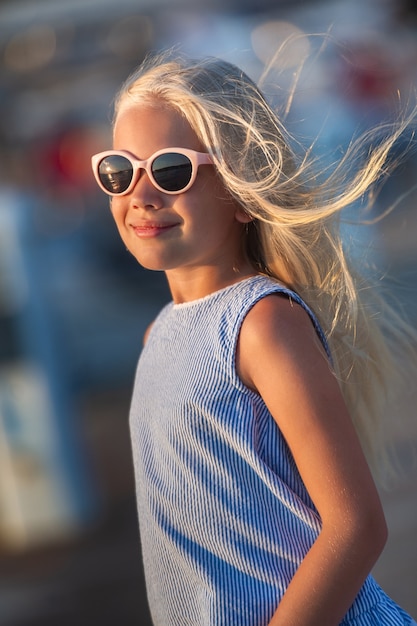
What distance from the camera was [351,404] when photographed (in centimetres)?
189

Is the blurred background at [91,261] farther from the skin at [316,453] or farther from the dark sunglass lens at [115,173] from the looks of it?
the skin at [316,453]

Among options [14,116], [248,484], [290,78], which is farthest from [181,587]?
[14,116]

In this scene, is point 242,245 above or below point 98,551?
above

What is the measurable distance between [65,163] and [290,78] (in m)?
8.20

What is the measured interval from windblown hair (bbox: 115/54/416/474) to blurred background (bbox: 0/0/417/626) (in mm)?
199

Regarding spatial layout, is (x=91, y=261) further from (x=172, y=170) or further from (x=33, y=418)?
(x=172, y=170)

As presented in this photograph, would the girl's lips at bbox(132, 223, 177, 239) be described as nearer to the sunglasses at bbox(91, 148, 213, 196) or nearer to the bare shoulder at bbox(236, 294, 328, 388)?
the sunglasses at bbox(91, 148, 213, 196)

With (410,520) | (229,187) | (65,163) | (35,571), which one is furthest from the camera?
(65,163)

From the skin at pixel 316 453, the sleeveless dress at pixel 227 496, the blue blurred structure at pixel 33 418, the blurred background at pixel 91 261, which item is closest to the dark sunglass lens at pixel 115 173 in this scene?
the skin at pixel 316 453

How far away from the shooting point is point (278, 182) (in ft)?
5.56

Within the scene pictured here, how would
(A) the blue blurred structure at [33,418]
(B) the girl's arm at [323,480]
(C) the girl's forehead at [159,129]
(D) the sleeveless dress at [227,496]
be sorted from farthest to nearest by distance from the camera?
1. (A) the blue blurred structure at [33,418]
2. (C) the girl's forehead at [159,129]
3. (D) the sleeveless dress at [227,496]
4. (B) the girl's arm at [323,480]

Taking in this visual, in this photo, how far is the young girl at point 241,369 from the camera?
57.0 inches


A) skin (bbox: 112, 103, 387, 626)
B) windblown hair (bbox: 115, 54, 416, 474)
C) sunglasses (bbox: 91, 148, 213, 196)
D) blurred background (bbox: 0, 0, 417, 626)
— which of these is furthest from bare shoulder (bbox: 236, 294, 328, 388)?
blurred background (bbox: 0, 0, 417, 626)

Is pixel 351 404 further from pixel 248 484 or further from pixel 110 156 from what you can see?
pixel 110 156
